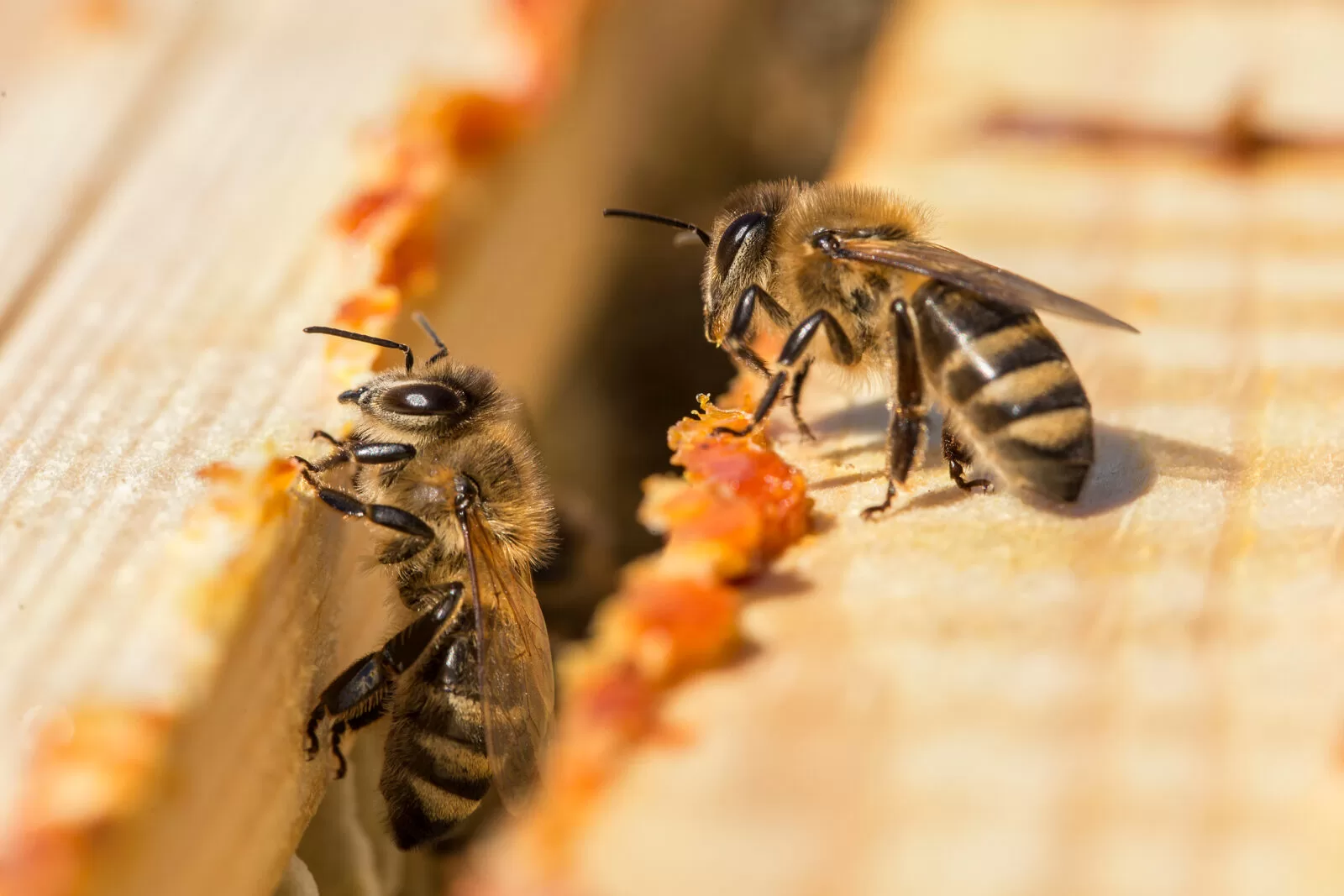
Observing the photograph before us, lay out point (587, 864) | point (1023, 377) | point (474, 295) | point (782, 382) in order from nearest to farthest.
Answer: point (587, 864)
point (1023, 377)
point (782, 382)
point (474, 295)

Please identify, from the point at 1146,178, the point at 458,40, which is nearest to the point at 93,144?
the point at 458,40

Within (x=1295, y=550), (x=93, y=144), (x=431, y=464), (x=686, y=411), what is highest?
(x=93, y=144)

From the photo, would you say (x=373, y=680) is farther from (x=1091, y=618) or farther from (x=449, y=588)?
(x=1091, y=618)

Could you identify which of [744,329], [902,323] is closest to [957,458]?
[902,323]

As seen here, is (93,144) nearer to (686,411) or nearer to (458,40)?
(458,40)

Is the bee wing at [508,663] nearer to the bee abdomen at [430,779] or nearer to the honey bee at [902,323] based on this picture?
the bee abdomen at [430,779]

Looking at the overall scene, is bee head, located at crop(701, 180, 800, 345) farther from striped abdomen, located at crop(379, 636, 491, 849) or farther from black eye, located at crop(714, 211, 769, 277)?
striped abdomen, located at crop(379, 636, 491, 849)
